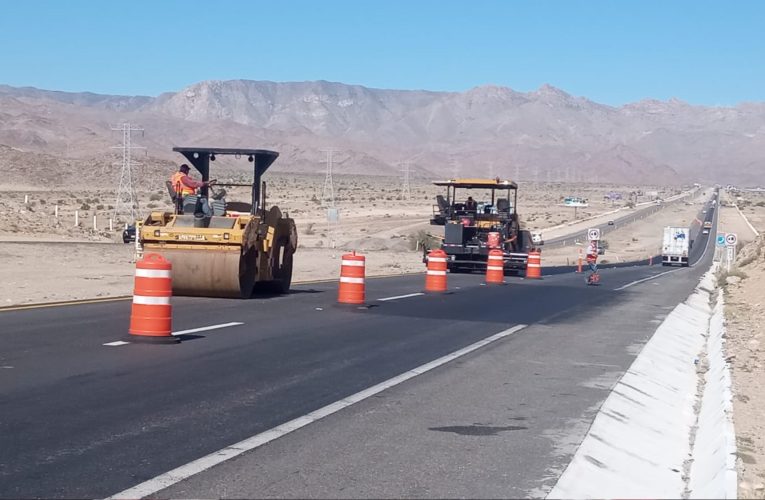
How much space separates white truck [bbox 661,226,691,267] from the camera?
76000 millimetres

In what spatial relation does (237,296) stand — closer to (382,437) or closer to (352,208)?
(382,437)

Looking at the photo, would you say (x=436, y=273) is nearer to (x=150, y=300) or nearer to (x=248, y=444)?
(x=150, y=300)

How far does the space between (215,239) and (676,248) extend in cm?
6024

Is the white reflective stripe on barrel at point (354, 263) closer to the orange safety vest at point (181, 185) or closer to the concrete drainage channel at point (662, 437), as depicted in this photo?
the orange safety vest at point (181, 185)

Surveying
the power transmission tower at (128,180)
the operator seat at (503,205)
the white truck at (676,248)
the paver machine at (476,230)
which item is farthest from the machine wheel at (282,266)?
the white truck at (676,248)

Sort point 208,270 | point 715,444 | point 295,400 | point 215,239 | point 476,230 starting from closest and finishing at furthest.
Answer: point 715,444 → point 295,400 → point 215,239 → point 208,270 → point 476,230

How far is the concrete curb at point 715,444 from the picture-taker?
25.2ft

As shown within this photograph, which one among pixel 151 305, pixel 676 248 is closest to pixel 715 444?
pixel 151 305

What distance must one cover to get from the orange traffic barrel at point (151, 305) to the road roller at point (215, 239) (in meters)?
5.60

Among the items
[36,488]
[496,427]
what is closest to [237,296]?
[496,427]

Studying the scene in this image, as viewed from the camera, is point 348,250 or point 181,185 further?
point 348,250

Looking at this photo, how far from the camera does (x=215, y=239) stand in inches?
794

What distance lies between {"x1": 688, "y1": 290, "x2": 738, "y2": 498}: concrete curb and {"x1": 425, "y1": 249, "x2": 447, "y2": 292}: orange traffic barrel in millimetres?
→ 12151

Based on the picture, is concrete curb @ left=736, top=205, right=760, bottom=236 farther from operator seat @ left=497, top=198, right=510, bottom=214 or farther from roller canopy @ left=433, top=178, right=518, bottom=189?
roller canopy @ left=433, top=178, right=518, bottom=189
